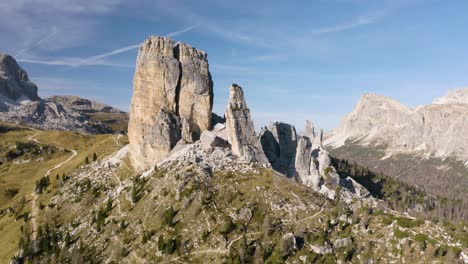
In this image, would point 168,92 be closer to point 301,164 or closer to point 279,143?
point 279,143

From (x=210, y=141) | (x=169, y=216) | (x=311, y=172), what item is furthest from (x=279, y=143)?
(x=169, y=216)

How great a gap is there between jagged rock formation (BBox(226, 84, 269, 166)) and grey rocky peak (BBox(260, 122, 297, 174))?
18.5 m

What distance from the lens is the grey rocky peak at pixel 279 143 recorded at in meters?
165

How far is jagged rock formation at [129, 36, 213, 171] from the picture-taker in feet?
531

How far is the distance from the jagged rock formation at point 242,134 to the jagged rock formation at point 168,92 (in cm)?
1684

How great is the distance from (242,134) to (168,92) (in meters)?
39.7

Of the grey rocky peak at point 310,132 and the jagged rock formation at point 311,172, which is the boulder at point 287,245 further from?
the grey rocky peak at point 310,132

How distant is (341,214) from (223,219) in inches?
1381

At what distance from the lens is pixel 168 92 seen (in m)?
164

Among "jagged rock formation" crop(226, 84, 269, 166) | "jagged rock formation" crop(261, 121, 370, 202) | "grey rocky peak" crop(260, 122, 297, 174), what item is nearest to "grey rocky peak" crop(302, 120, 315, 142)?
"jagged rock formation" crop(261, 121, 370, 202)

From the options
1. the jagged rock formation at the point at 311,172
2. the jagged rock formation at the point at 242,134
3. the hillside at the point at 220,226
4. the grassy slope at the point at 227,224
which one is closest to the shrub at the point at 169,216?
the grassy slope at the point at 227,224

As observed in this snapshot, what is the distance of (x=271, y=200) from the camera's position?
121 metres

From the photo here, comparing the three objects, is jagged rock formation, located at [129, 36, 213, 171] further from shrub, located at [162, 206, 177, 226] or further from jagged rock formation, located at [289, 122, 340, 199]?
shrub, located at [162, 206, 177, 226]

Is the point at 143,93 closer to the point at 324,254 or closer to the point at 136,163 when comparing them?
the point at 136,163
